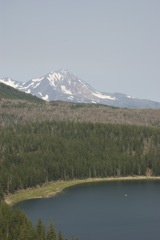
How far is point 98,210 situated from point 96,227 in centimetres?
3033

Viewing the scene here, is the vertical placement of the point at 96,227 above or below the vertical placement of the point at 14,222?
below

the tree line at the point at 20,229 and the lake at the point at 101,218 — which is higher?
the tree line at the point at 20,229

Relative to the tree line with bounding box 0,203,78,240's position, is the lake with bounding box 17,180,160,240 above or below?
below

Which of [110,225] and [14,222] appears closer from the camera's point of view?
[14,222]

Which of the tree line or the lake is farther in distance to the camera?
the lake

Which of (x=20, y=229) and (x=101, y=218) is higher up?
(x=20, y=229)

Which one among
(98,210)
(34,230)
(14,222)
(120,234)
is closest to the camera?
(34,230)

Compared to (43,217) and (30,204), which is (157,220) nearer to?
(43,217)

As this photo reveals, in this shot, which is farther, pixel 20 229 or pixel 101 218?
pixel 101 218

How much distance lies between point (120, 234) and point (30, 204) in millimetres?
63742

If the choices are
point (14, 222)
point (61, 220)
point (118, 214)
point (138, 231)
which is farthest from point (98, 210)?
point (14, 222)

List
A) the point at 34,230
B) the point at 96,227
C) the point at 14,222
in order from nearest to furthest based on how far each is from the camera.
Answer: the point at 34,230, the point at 14,222, the point at 96,227

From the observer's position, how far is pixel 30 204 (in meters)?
197

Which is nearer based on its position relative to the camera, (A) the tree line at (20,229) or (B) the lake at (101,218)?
(A) the tree line at (20,229)
